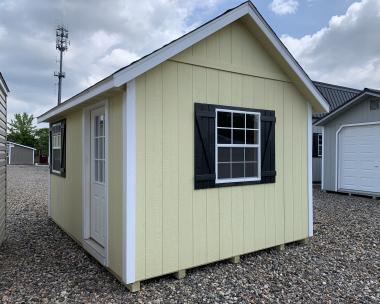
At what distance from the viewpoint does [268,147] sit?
470 centimetres

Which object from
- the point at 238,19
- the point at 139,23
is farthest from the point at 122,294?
the point at 139,23

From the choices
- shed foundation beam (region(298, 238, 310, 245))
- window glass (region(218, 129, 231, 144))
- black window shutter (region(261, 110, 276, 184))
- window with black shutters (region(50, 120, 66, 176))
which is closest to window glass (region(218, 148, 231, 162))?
window glass (region(218, 129, 231, 144))

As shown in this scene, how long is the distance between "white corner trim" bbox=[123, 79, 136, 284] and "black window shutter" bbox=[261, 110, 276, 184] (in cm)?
212

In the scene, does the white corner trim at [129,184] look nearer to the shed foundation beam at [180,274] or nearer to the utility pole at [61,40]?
the shed foundation beam at [180,274]

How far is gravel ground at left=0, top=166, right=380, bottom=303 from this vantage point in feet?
11.0

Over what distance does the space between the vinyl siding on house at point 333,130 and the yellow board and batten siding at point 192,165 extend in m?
6.25

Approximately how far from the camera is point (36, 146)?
142 feet

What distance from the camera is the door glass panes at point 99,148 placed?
4.54m

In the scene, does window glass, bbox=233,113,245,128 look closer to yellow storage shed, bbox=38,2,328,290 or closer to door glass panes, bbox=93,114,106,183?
yellow storage shed, bbox=38,2,328,290

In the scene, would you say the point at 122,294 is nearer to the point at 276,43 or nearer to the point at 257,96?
the point at 257,96

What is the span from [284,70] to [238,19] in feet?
3.90

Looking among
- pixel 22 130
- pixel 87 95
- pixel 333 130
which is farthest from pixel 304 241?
pixel 22 130

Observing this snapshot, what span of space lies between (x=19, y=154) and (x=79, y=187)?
3764 cm

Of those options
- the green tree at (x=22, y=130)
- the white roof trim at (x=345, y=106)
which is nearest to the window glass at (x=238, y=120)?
the white roof trim at (x=345, y=106)
